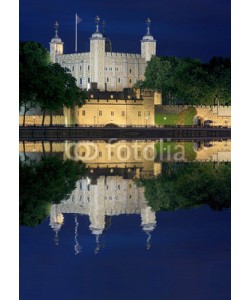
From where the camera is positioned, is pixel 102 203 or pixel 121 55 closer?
pixel 102 203

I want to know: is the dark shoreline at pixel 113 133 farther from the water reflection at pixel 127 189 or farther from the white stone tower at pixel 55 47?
the white stone tower at pixel 55 47

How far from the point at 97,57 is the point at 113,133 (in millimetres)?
22100

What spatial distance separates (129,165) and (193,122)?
2801 cm

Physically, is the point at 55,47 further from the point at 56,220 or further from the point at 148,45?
the point at 56,220

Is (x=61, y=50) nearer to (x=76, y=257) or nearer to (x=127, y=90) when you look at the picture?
(x=127, y=90)

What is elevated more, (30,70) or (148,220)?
(30,70)

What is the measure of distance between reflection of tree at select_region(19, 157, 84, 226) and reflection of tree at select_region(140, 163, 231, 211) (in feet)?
3.92

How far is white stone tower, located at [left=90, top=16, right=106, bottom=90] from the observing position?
181 feet

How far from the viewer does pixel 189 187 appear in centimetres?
1261

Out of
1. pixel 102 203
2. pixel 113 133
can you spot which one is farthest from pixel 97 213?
pixel 113 133

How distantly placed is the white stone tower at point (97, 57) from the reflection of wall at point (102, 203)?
42.2 meters

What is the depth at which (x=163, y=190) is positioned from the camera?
12195 mm
